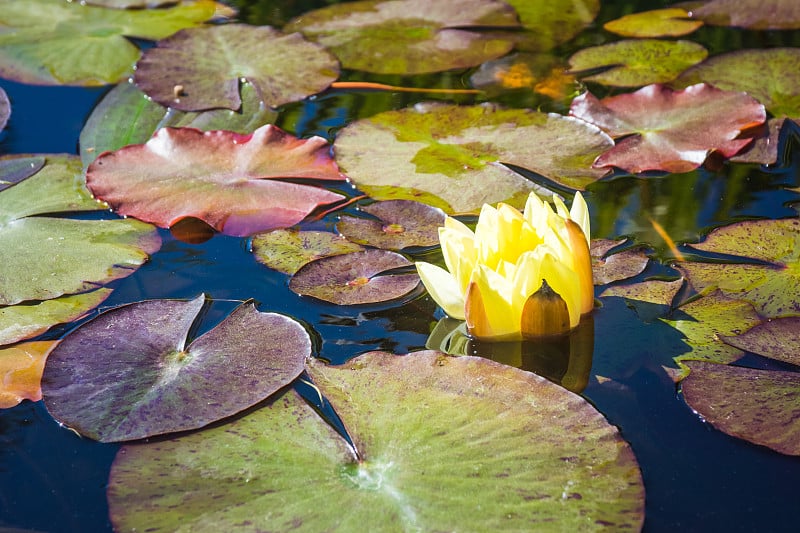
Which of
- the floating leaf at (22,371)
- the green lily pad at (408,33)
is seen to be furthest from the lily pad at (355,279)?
the green lily pad at (408,33)

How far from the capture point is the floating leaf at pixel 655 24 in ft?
9.57

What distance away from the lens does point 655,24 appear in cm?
298

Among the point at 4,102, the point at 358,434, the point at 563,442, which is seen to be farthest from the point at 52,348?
the point at 4,102

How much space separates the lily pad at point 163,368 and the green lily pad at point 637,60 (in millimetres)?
1631

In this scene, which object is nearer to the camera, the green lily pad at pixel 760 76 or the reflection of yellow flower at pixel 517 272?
the reflection of yellow flower at pixel 517 272

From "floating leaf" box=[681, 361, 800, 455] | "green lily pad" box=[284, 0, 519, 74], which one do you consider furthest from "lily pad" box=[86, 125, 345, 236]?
"floating leaf" box=[681, 361, 800, 455]

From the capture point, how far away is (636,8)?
319 centimetres

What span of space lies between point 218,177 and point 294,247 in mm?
388

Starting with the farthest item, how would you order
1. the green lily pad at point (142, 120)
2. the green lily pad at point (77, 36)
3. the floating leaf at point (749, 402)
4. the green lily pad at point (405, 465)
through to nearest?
the green lily pad at point (77, 36), the green lily pad at point (142, 120), the floating leaf at point (749, 402), the green lily pad at point (405, 465)

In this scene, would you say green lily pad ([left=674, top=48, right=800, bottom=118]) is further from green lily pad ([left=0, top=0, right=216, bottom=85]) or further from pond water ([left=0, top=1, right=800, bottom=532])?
green lily pad ([left=0, top=0, right=216, bottom=85])

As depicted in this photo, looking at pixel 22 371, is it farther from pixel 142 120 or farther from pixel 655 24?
pixel 655 24

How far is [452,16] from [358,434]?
7.42ft

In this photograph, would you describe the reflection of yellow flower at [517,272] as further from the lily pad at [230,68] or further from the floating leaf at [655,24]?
the floating leaf at [655,24]

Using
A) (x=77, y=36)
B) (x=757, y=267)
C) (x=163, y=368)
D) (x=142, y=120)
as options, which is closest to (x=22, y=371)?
(x=163, y=368)
